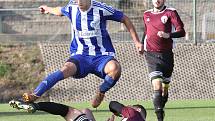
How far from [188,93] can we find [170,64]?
20.6ft

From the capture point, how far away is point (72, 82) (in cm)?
1803

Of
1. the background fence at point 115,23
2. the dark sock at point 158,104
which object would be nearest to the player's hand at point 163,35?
the dark sock at point 158,104

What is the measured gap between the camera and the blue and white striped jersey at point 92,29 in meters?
10.1

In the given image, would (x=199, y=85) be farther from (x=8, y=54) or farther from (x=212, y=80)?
(x=8, y=54)

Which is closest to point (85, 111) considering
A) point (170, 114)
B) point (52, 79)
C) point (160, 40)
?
point (52, 79)

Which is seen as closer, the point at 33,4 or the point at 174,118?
the point at 174,118

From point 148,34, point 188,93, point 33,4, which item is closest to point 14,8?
point 33,4

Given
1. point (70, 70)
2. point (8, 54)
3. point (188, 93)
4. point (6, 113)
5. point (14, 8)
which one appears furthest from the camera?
point (14, 8)

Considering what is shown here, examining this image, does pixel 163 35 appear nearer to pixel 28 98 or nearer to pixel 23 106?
pixel 28 98

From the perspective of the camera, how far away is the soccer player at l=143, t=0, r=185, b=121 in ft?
37.3

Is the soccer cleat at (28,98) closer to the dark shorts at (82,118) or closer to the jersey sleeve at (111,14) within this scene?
the dark shorts at (82,118)

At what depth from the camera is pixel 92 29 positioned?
400 inches

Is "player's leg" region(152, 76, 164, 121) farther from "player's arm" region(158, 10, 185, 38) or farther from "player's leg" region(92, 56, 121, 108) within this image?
"player's leg" region(92, 56, 121, 108)

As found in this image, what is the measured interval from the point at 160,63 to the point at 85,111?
3.47m
